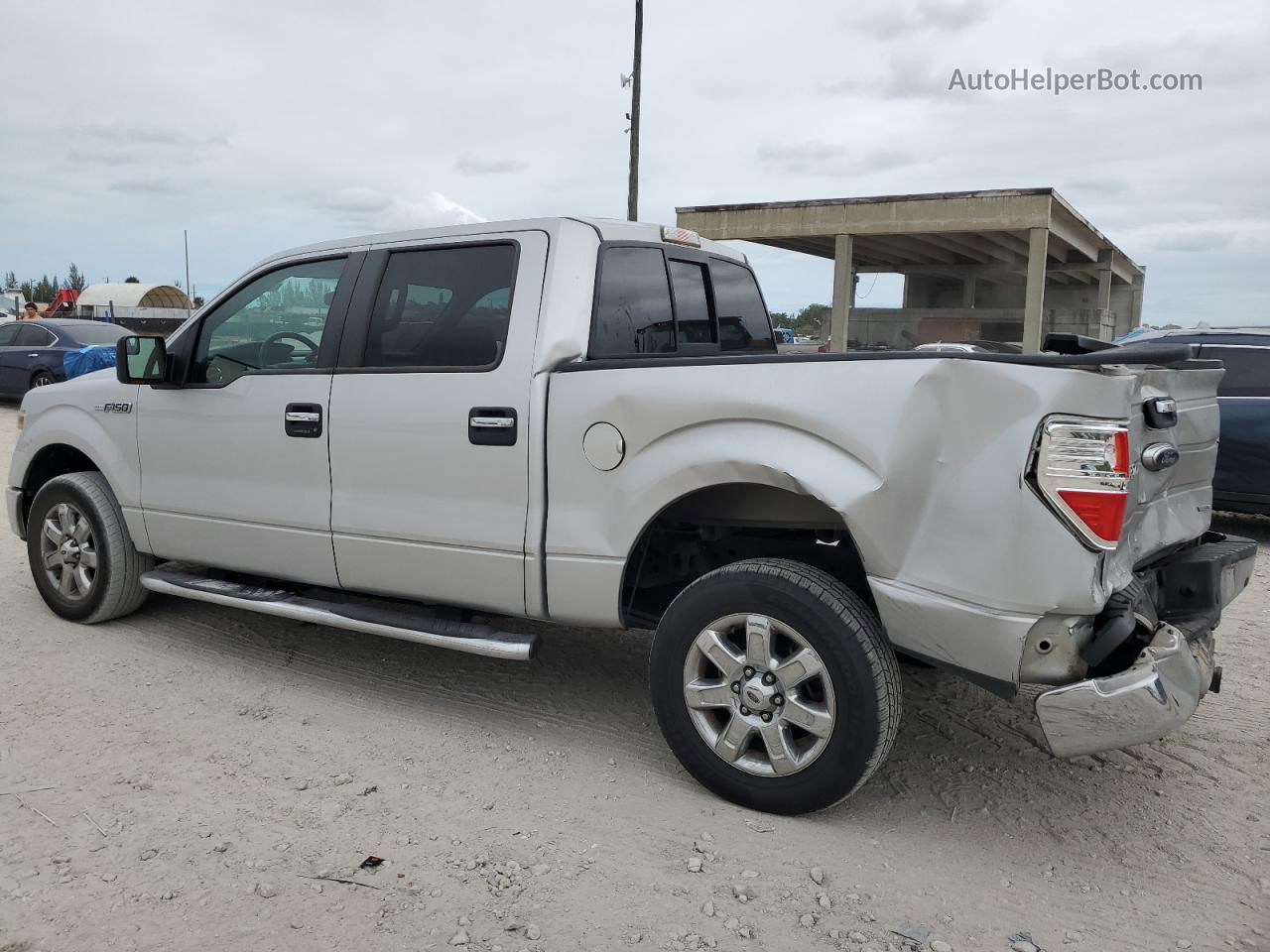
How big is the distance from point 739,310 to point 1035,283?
58.9 ft

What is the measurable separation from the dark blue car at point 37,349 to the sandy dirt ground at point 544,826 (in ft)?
42.4

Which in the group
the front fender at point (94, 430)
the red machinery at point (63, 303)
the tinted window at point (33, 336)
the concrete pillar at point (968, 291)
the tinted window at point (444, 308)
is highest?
the concrete pillar at point (968, 291)

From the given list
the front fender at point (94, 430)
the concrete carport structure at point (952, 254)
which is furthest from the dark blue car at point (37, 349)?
the concrete carport structure at point (952, 254)

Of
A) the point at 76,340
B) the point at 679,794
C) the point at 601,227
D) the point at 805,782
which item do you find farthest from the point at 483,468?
the point at 76,340

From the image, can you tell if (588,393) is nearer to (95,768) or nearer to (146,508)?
(95,768)

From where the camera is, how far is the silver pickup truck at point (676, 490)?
9.23 feet

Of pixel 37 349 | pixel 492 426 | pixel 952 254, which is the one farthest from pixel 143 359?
pixel 952 254

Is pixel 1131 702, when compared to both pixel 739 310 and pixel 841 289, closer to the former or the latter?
pixel 739 310

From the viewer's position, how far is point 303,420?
4.23 m

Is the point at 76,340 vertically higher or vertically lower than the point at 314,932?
higher

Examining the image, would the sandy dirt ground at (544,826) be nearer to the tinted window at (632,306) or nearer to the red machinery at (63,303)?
the tinted window at (632,306)

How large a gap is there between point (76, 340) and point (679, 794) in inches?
615

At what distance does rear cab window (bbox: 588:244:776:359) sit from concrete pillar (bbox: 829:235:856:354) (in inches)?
674

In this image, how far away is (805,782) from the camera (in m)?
3.19
